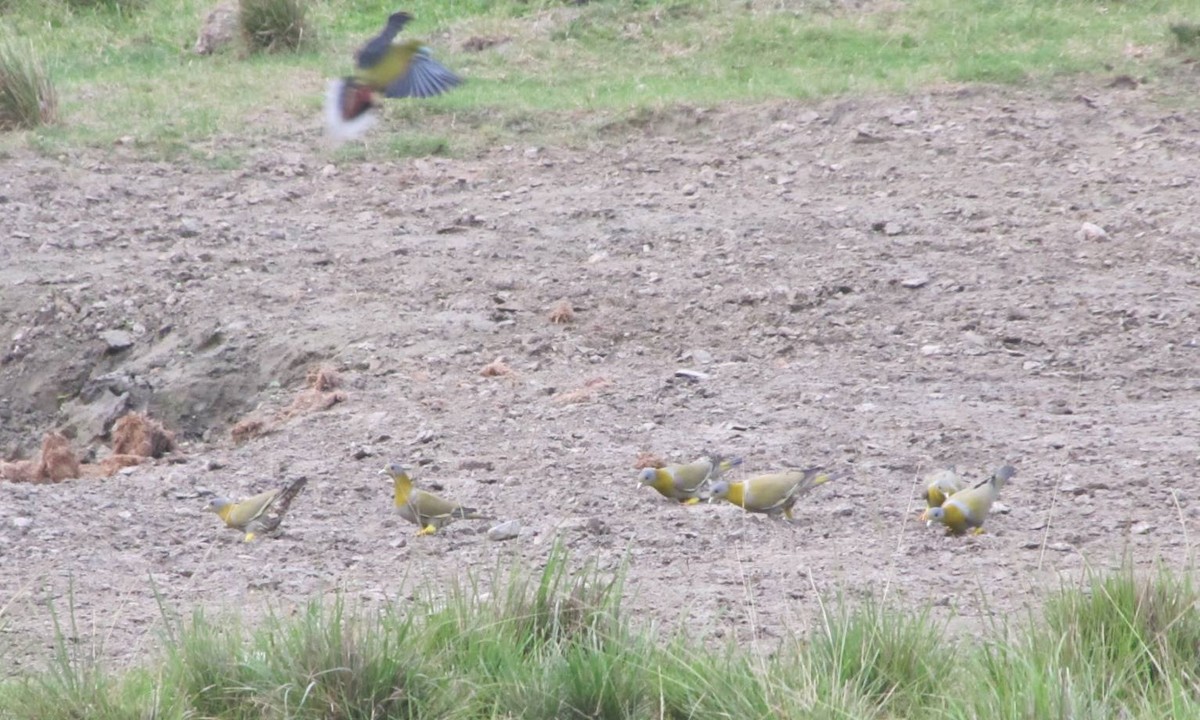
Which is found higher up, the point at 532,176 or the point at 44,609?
the point at 44,609

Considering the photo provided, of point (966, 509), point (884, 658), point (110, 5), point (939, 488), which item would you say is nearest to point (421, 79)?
point (939, 488)

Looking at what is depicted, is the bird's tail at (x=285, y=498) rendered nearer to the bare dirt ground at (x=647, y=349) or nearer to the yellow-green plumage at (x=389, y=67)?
the bare dirt ground at (x=647, y=349)

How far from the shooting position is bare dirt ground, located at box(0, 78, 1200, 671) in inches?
188

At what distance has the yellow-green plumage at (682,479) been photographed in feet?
16.9

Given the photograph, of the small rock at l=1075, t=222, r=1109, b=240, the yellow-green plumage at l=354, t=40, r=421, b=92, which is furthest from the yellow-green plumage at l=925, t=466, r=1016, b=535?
the small rock at l=1075, t=222, r=1109, b=240

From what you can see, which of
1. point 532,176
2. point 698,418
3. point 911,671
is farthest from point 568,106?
point 911,671

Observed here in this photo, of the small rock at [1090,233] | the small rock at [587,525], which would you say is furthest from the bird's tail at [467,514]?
the small rock at [1090,233]

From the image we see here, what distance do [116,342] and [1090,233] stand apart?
4576 millimetres

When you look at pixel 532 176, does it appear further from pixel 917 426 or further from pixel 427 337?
pixel 917 426

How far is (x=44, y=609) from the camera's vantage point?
4.52 metres

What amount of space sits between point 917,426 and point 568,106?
581 centimetres

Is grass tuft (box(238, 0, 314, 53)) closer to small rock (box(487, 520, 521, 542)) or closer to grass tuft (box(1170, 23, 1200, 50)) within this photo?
grass tuft (box(1170, 23, 1200, 50))

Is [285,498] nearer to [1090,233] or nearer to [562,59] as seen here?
[1090,233]

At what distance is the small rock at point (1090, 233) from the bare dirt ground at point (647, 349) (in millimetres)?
58
